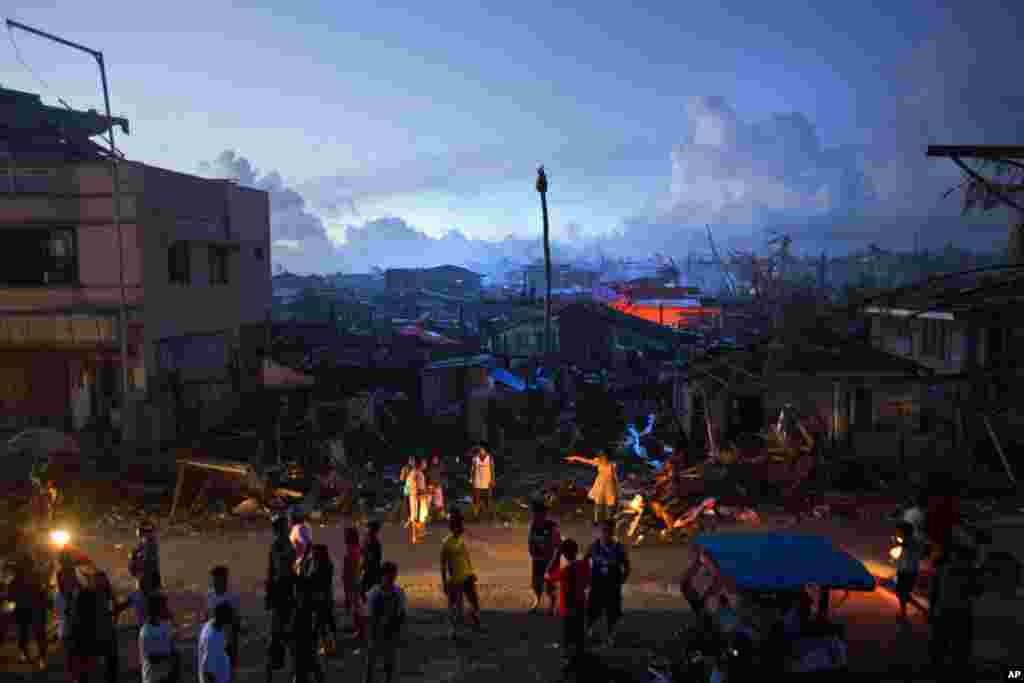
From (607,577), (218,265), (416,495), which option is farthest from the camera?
(218,265)

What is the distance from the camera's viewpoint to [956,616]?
7.95 metres

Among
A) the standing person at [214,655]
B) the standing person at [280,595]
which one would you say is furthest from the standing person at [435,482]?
the standing person at [214,655]

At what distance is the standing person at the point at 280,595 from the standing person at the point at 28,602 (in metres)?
2.62

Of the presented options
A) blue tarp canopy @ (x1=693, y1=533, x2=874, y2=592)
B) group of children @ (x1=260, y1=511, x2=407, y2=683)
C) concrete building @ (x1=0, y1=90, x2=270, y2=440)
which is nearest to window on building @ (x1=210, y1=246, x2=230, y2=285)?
concrete building @ (x1=0, y1=90, x2=270, y2=440)

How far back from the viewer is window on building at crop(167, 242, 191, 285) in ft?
71.1

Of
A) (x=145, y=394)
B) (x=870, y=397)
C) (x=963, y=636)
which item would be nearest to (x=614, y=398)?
(x=870, y=397)

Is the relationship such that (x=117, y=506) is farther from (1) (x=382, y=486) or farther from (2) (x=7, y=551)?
(1) (x=382, y=486)

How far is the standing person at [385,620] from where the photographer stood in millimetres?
A: 7543

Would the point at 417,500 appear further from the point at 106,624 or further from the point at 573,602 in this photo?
the point at 106,624

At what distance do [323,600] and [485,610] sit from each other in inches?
102

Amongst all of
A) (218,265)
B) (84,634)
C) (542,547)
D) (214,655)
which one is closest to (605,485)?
(542,547)

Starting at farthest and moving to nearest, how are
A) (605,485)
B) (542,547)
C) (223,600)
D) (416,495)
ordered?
(605,485)
(416,495)
(542,547)
(223,600)

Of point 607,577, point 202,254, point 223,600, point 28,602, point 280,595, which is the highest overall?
point 202,254

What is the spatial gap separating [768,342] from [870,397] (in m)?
3.84
